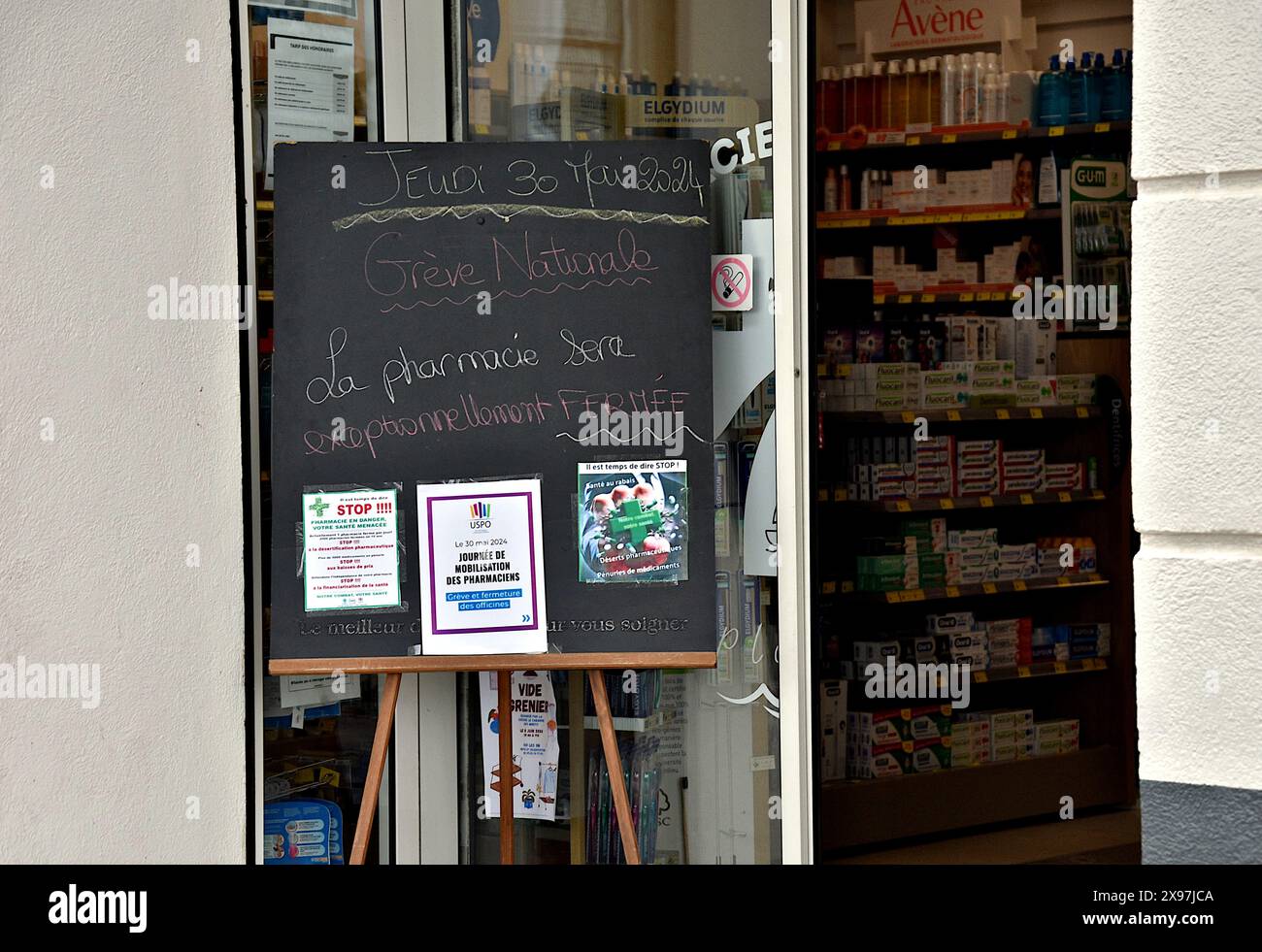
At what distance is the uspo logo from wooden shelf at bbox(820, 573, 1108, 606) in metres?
2.39

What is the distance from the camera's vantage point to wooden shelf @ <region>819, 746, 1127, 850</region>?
183 inches

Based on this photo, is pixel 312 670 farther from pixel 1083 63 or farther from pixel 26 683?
pixel 1083 63

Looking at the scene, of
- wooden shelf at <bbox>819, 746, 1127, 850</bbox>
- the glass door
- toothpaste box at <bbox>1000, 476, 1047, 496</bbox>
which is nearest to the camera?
the glass door

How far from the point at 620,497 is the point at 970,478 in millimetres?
2650

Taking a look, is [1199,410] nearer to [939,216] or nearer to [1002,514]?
[939,216]

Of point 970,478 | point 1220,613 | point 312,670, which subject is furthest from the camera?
point 970,478

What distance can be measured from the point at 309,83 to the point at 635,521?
133 centimetres

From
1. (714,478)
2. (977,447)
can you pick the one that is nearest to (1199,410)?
(714,478)

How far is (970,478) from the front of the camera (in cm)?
509

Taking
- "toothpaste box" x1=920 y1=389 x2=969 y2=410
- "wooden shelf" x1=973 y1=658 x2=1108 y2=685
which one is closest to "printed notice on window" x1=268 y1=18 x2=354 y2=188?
"toothpaste box" x1=920 y1=389 x2=969 y2=410

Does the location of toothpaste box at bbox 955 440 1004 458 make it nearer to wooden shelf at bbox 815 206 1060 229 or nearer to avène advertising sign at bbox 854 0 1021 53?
wooden shelf at bbox 815 206 1060 229

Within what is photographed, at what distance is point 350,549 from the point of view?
2824mm

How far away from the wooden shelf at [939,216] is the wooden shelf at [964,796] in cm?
217

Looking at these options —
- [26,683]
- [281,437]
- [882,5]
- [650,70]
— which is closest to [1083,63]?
[882,5]
